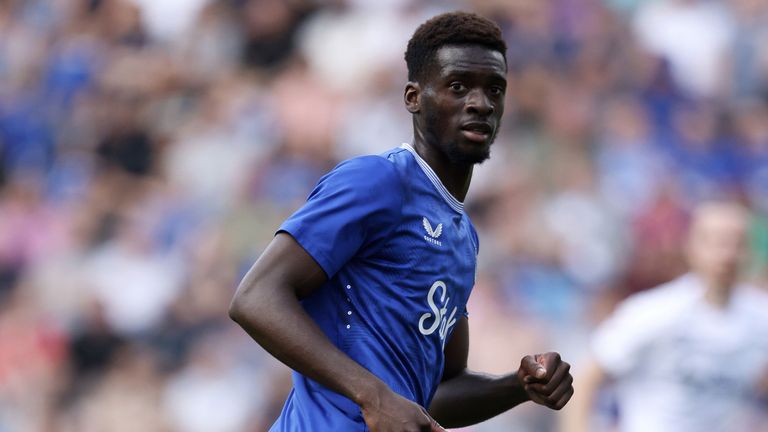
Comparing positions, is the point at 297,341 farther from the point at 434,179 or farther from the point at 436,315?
the point at 434,179

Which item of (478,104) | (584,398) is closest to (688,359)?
(584,398)

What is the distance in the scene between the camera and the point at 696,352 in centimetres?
735

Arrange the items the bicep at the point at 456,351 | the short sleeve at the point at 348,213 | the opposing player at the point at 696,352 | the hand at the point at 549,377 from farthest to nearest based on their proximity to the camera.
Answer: the opposing player at the point at 696,352
the bicep at the point at 456,351
the hand at the point at 549,377
the short sleeve at the point at 348,213

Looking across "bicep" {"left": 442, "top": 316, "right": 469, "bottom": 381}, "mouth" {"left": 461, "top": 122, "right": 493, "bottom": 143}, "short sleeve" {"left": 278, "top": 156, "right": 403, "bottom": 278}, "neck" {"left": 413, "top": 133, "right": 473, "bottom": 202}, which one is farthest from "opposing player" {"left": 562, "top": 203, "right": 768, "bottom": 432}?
"short sleeve" {"left": 278, "top": 156, "right": 403, "bottom": 278}

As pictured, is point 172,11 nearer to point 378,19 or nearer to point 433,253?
point 378,19

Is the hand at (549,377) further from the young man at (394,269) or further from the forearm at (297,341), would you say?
the forearm at (297,341)

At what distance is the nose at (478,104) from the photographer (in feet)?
13.1

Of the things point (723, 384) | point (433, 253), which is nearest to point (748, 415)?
point (723, 384)

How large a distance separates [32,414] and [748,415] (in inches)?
213

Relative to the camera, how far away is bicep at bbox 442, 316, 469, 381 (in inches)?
180

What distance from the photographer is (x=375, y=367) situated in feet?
12.6

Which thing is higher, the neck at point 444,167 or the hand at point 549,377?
the neck at point 444,167

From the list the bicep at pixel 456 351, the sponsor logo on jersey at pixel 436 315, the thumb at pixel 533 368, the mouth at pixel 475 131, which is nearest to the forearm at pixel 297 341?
the sponsor logo on jersey at pixel 436 315

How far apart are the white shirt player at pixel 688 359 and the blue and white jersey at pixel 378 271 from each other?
3.53m
